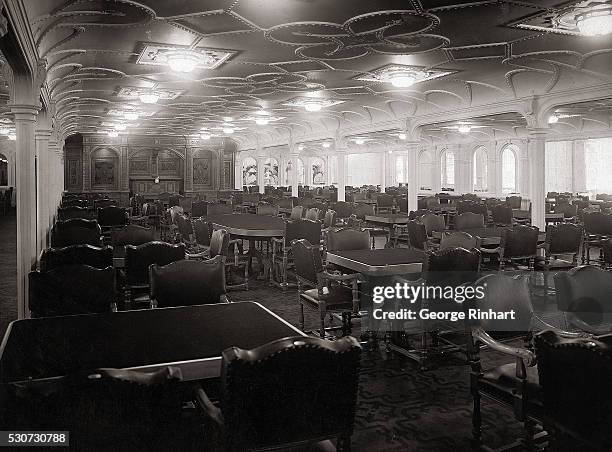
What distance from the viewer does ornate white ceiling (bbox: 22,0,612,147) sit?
18.3 feet

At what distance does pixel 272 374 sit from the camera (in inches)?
77.2

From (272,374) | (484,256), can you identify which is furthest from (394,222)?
(272,374)

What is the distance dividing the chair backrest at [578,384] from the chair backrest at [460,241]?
134 inches

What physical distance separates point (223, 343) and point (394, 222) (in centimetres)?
782

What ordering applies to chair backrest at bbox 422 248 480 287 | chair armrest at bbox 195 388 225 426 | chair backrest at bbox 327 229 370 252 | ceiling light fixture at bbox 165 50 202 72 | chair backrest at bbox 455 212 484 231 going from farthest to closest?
chair backrest at bbox 455 212 484 231 → ceiling light fixture at bbox 165 50 202 72 → chair backrest at bbox 327 229 370 252 → chair backrest at bbox 422 248 480 287 → chair armrest at bbox 195 388 225 426

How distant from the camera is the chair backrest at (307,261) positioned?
16.8 ft

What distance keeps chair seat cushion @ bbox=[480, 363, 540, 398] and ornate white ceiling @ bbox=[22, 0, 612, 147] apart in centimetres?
357

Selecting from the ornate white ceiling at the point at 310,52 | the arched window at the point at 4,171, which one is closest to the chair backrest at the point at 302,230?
the ornate white ceiling at the point at 310,52

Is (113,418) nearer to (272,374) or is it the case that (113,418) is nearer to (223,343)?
(272,374)

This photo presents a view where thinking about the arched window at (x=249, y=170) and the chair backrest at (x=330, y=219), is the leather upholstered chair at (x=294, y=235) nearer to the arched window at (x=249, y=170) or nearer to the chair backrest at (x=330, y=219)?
the chair backrest at (x=330, y=219)

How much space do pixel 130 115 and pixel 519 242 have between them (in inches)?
447

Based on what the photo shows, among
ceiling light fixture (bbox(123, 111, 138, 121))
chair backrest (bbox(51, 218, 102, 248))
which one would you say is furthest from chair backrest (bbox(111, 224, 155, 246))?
ceiling light fixture (bbox(123, 111, 138, 121))

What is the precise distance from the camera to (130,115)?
1498cm

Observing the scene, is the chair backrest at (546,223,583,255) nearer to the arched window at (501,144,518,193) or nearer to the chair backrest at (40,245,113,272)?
the chair backrest at (40,245,113,272)
